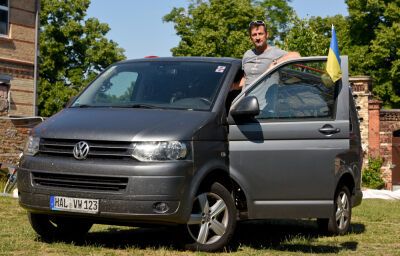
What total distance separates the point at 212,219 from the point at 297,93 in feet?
5.91

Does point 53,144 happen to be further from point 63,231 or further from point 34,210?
point 63,231

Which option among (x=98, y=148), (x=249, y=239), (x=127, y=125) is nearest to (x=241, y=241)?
(x=249, y=239)

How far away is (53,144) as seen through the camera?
23.4ft

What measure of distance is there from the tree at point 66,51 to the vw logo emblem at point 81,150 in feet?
147

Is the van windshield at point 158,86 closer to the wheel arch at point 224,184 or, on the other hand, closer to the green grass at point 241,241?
the wheel arch at point 224,184

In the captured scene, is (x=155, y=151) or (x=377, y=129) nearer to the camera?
(x=155, y=151)

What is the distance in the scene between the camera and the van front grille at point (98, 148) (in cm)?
682

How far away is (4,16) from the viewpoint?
1043 inches

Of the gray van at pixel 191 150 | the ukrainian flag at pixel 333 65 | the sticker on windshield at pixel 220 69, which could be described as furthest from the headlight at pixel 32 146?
the ukrainian flag at pixel 333 65

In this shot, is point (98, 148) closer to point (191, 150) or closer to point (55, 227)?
point (191, 150)

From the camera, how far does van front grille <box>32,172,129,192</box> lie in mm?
6809

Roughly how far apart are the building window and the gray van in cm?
1874

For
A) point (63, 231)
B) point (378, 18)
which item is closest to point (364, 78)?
point (378, 18)

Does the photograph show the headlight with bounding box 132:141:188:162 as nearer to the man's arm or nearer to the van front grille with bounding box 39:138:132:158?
the van front grille with bounding box 39:138:132:158
